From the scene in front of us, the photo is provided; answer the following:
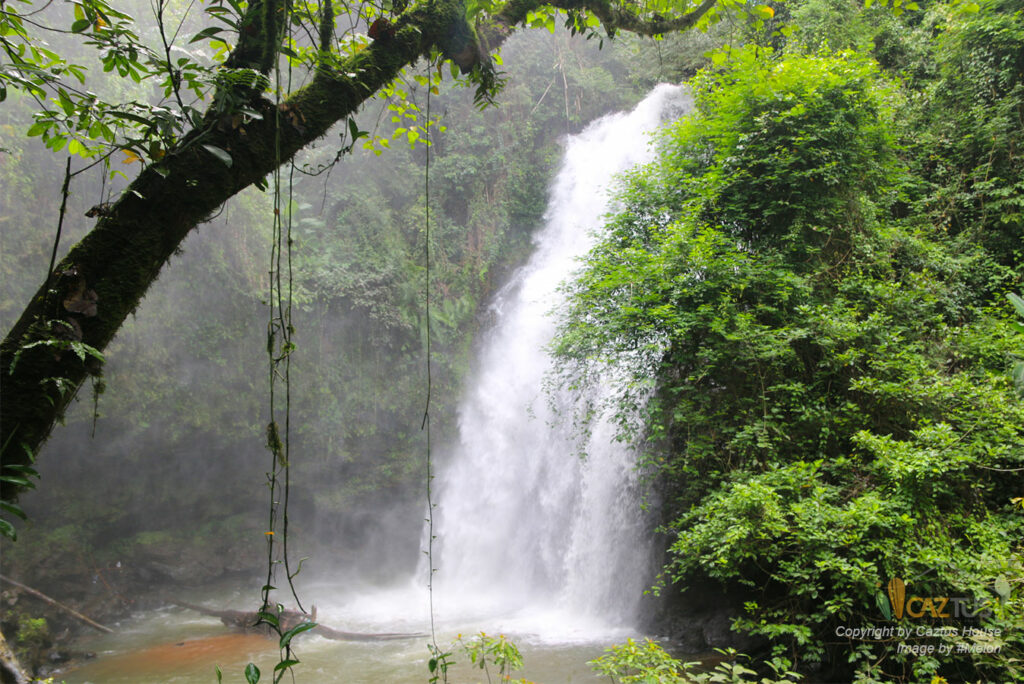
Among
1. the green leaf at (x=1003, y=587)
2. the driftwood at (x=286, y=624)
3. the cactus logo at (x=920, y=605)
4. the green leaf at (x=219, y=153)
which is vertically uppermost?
the green leaf at (x=219, y=153)

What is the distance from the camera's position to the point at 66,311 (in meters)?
1.78

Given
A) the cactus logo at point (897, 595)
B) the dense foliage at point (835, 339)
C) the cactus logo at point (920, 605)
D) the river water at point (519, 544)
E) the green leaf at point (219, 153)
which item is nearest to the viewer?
the green leaf at point (219, 153)

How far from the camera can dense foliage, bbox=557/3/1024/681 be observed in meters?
4.61

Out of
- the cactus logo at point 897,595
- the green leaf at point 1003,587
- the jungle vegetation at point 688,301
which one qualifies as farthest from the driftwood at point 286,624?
the green leaf at point 1003,587

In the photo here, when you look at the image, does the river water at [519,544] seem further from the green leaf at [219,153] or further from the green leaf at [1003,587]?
the green leaf at [219,153]

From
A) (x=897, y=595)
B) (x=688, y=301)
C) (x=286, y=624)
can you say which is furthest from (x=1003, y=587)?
(x=286, y=624)

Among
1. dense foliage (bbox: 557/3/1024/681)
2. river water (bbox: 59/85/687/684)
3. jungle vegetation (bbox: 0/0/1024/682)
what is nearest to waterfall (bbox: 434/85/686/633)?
river water (bbox: 59/85/687/684)

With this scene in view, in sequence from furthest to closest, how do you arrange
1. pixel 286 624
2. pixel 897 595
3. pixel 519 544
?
1. pixel 519 544
2. pixel 286 624
3. pixel 897 595

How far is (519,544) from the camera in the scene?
10.3 meters

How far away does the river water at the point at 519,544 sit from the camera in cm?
752

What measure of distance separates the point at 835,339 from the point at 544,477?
555cm

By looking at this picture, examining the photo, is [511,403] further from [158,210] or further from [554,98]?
[158,210]

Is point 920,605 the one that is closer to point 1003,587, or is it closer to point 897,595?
point 897,595

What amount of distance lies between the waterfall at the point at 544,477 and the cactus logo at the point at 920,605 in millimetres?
3445
